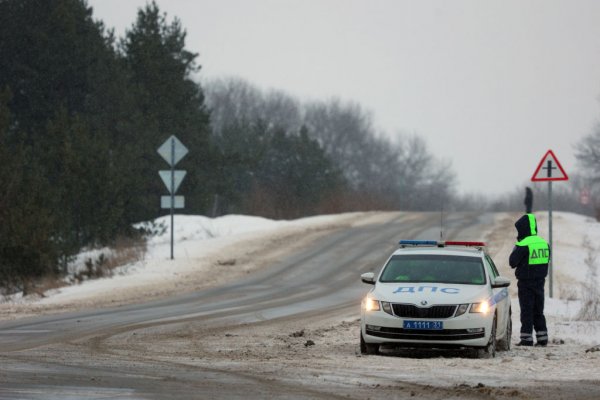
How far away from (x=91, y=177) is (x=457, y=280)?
21152mm

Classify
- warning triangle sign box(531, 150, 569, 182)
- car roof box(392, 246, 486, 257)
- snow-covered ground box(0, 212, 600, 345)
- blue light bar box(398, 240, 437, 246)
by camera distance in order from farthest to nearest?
warning triangle sign box(531, 150, 569, 182) < snow-covered ground box(0, 212, 600, 345) < blue light bar box(398, 240, 437, 246) < car roof box(392, 246, 486, 257)

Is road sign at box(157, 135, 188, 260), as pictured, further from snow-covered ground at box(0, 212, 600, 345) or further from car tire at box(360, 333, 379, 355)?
car tire at box(360, 333, 379, 355)

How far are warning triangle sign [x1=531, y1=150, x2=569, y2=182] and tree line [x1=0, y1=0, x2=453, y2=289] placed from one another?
12546 millimetres

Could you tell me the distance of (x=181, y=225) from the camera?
42094 millimetres

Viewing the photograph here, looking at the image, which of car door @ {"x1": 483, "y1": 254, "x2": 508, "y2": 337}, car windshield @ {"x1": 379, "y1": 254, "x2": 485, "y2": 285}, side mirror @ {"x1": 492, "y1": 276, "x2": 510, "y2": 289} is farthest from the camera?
car windshield @ {"x1": 379, "y1": 254, "x2": 485, "y2": 285}

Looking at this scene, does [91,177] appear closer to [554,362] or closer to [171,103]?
[171,103]

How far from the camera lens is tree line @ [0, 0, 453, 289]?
99.0 ft

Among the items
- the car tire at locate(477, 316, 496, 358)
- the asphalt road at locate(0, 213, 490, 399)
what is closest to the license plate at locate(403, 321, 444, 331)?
the car tire at locate(477, 316, 496, 358)

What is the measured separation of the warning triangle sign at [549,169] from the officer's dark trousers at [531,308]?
7.12 metres

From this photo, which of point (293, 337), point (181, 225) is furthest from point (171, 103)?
point (293, 337)

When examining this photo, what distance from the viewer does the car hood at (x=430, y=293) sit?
14461 millimetres

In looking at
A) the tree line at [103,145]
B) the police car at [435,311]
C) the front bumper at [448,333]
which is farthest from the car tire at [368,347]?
the tree line at [103,145]

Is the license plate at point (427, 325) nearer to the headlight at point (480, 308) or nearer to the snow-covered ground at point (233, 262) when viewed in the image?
the headlight at point (480, 308)

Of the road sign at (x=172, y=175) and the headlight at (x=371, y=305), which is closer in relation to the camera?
the headlight at (x=371, y=305)
